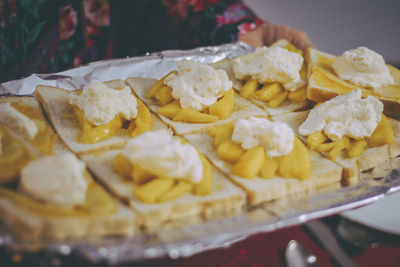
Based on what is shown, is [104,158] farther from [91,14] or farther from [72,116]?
[91,14]

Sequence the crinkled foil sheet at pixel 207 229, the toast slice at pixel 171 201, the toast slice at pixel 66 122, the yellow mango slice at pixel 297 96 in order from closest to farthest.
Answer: the crinkled foil sheet at pixel 207 229, the toast slice at pixel 171 201, the toast slice at pixel 66 122, the yellow mango slice at pixel 297 96

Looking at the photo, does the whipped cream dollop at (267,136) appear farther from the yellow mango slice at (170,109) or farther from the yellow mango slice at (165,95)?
the yellow mango slice at (165,95)

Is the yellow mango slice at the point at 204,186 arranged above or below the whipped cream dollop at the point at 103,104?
below

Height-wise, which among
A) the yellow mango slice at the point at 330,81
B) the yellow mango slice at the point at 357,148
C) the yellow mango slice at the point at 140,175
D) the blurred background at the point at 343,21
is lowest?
the blurred background at the point at 343,21

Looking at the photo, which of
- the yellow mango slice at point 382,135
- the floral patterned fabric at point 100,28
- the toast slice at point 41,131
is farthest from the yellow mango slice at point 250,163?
the floral patterned fabric at point 100,28

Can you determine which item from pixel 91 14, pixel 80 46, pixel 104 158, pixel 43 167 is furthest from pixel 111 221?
pixel 91 14
